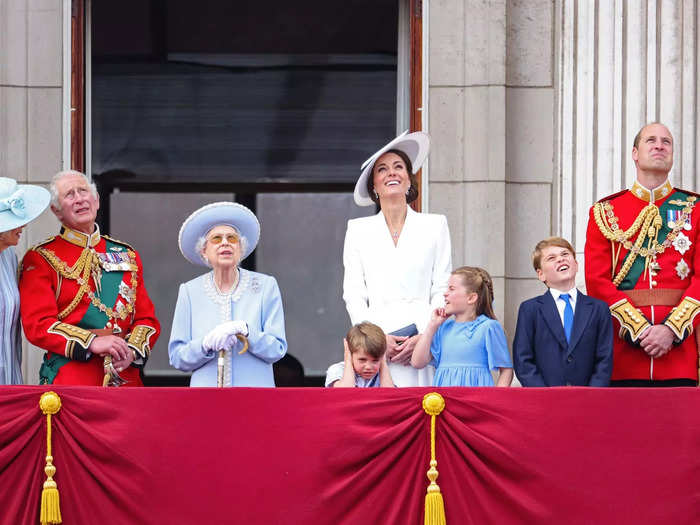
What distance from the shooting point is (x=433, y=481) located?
19.0ft

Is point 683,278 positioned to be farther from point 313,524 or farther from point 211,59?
point 211,59

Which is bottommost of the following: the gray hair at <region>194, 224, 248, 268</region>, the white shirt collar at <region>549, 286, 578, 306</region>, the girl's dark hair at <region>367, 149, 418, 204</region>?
the white shirt collar at <region>549, 286, 578, 306</region>

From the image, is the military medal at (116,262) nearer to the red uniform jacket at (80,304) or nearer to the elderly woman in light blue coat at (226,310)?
the red uniform jacket at (80,304)

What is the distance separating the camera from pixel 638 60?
29.2ft

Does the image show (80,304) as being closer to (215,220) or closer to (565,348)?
(215,220)

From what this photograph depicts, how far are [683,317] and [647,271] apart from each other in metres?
0.33

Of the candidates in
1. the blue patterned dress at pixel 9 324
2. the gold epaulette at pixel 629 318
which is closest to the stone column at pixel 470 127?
the gold epaulette at pixel 629 318

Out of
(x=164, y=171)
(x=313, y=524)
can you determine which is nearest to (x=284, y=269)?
(x=164, y=171)

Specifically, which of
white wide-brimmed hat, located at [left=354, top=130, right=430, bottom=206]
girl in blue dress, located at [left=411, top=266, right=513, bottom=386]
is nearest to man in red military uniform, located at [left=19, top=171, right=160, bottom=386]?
white wide-brimmed hat, located at [left=354, top=130, right=430, bottom=206]

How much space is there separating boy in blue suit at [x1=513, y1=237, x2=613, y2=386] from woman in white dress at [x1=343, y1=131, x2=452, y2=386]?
52 centimetres

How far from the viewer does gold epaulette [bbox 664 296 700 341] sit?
6.62 m

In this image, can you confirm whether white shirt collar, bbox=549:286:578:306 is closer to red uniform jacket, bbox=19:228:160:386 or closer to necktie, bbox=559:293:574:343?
necktie, bbox=559:293:574:343

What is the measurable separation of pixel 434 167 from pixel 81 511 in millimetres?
3934

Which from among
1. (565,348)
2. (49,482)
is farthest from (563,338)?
(49,482)
